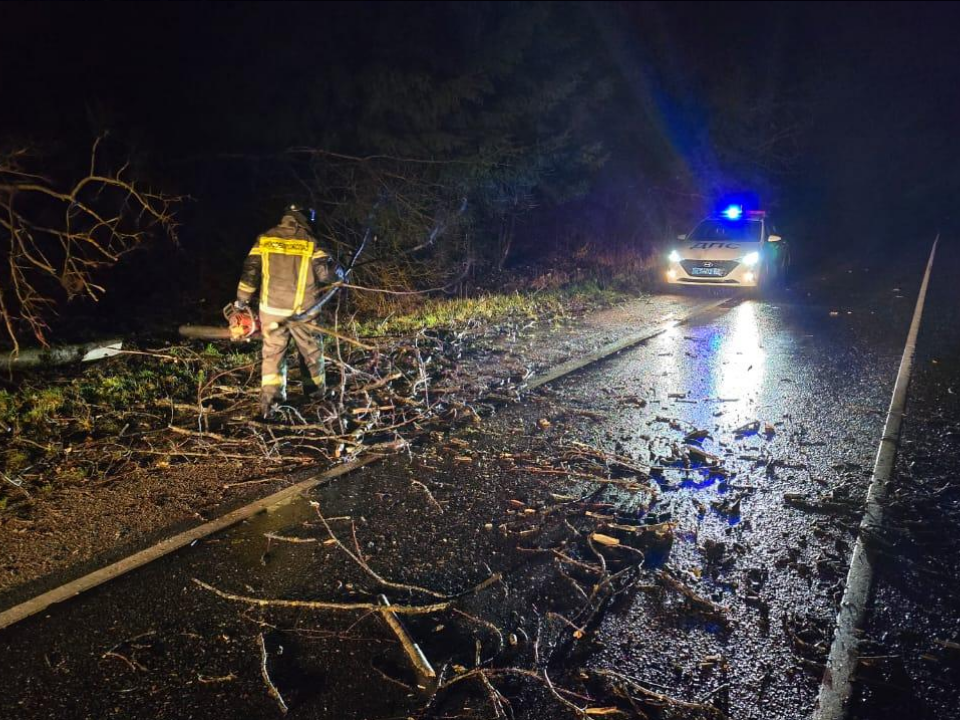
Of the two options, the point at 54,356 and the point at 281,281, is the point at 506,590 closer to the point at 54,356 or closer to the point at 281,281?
the point at 281,281

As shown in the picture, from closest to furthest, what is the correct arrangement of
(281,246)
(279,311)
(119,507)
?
(119,507) → (281,246) → (279,311)

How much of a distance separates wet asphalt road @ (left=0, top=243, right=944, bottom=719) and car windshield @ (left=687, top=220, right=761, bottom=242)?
8549mm

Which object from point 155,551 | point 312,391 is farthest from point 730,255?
point 155,551

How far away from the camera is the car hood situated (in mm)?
13000

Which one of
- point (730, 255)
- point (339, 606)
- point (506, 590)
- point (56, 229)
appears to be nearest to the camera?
point (339, 606)

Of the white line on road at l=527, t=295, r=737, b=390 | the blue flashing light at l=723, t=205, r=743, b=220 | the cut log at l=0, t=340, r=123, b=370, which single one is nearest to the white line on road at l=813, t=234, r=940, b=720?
the white line on road at l=527, t=295, r=737, b=390

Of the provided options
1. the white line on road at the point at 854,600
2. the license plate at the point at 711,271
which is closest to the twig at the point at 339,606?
the white line on road at the point at 854,600

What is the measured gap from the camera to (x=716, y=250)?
13188 mm

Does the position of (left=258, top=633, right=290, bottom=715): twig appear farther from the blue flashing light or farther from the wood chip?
the blue flashing light

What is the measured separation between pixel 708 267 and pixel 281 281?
1000 cm

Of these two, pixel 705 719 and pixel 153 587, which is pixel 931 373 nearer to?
pixel 705 719

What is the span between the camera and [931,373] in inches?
293

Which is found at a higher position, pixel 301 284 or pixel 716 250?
pixel 716 250

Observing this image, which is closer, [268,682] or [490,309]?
[268,682]
